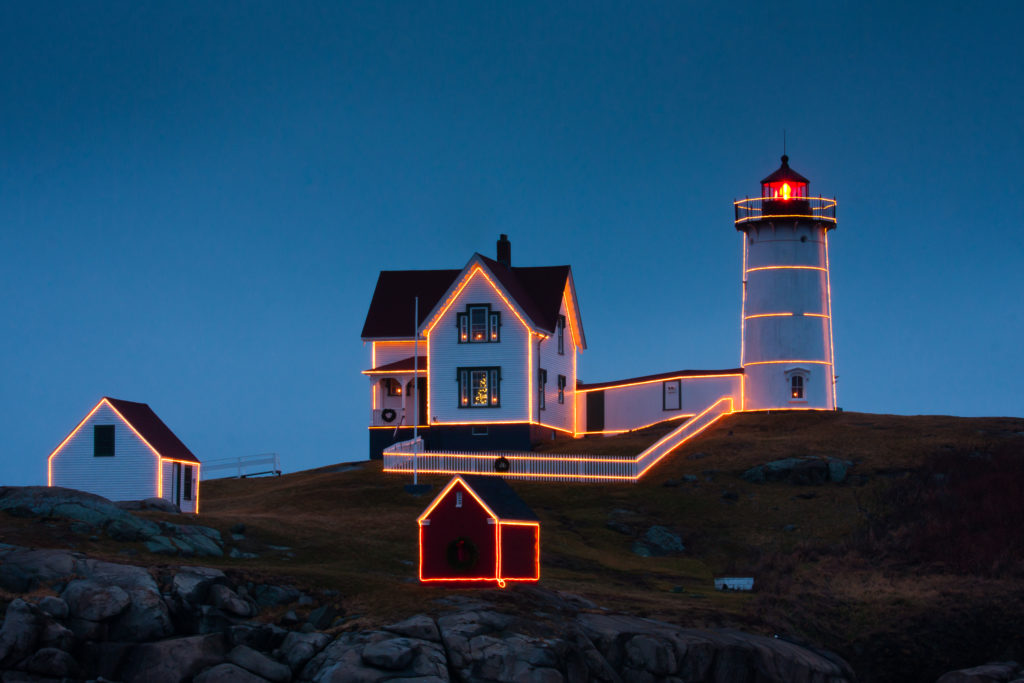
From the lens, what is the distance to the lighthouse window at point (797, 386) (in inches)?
2594

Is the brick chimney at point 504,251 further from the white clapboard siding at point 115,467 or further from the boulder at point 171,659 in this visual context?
the boulder at point 171,659

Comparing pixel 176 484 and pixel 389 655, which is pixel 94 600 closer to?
pixel 389 655

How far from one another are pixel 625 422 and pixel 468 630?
39.1m

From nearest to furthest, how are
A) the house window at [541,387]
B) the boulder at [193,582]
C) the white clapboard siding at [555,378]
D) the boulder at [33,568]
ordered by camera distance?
the boulder at [33,568] → the boulder at [193,582] → the house window at [541,387] → the white clapboard siding at [555,378]

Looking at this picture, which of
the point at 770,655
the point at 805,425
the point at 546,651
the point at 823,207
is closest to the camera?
the point at 546,651

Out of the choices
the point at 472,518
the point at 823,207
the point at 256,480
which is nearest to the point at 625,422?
the point at 823,207

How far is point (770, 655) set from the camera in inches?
1245

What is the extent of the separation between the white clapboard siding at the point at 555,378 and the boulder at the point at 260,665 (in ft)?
109

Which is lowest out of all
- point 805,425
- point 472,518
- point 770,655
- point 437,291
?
point 770,655

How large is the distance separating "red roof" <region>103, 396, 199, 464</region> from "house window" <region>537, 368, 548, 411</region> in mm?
19384

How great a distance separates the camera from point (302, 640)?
29.9 meters

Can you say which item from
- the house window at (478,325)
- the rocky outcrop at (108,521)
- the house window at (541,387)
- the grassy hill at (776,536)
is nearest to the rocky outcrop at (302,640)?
the grassy hill at (776,536)

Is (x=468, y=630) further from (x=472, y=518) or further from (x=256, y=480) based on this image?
(x=256, y=480)

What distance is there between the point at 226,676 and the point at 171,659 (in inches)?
54.6
